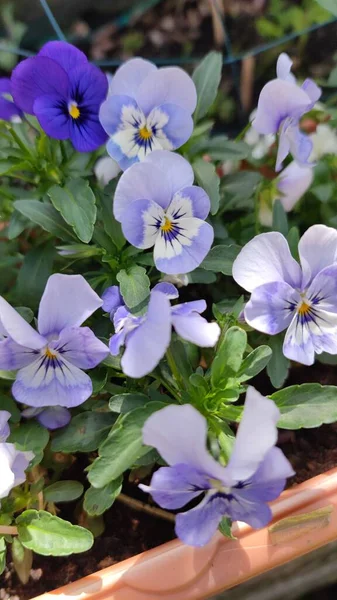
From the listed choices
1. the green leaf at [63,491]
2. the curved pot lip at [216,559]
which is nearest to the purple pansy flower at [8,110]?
the green leaf at [63,491]

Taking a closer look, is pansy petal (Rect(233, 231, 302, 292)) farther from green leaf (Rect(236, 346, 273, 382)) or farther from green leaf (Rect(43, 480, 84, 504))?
green leaf (Rect(43, 480, 84, 504))

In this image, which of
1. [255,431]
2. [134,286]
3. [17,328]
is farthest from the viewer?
[134,286]

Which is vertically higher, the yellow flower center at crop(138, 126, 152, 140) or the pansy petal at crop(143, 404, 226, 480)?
the yellow flower center at crop(138, 126, 152, 140)

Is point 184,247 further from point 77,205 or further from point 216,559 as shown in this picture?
point 216,559

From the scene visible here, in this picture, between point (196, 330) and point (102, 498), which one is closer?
point (196, 330)

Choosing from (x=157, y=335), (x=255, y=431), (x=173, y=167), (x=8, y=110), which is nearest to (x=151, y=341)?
(x=157, y=335)

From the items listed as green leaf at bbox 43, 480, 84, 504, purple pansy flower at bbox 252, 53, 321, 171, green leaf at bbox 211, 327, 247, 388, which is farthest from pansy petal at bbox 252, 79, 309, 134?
green leaf at bbox 43, 480, 84, 504

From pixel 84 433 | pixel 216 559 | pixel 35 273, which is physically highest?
pixel 35 273

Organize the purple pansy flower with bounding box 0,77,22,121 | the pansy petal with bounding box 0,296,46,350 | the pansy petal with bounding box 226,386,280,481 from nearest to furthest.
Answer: the pansy petal with bounding box 226,386,280,481
the pansy petal with bounding box 0,296,46,350
the purple pansy flower with bounding box 0,77,22,121
